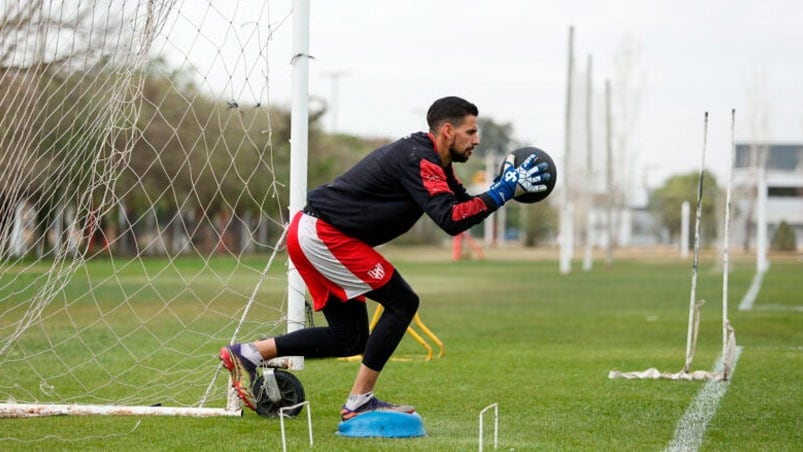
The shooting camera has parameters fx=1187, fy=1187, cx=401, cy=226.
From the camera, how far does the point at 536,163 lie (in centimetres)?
660

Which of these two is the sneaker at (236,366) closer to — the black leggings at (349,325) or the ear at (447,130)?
the black leggings at (349,325)

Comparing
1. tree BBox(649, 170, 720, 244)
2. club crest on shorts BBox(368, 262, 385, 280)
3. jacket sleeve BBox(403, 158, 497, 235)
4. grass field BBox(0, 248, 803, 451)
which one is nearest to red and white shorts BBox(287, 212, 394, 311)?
club crest on shorts BBox(368, 262, 385, 280)

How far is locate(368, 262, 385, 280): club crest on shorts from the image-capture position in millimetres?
6852

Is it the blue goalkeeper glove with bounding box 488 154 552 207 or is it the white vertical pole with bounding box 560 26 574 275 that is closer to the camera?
the blue goalkeeper glove with bounding box 488 154 552 207

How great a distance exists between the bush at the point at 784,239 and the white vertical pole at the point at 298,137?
6173cm

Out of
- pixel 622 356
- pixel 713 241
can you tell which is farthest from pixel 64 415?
pixel 713 241

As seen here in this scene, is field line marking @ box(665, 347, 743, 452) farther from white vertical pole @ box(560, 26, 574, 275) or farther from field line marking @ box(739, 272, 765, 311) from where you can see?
white vertical pole @ box(560, 26, 574, 275)

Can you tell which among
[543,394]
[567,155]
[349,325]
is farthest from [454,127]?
[567,155]

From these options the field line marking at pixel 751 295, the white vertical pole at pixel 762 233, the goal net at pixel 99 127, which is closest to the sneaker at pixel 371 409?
the goal net at pixel 99 127

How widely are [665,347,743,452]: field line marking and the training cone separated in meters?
1.44

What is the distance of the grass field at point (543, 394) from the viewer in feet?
21.8

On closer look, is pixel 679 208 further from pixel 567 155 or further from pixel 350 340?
pixel 350 340

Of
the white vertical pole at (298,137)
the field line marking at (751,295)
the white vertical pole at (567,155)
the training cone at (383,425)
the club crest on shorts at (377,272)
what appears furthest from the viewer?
the white vertical pole at (567,155)

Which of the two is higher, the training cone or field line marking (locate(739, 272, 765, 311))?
the training cone
